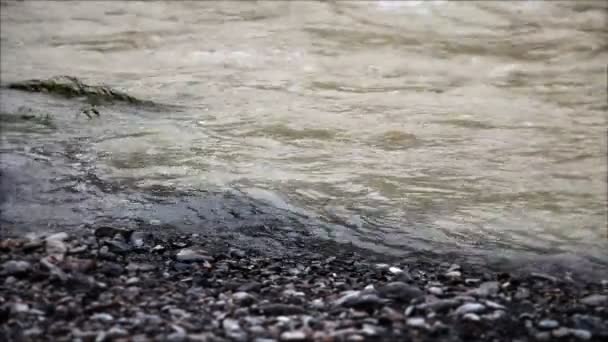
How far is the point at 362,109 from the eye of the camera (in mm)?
7832

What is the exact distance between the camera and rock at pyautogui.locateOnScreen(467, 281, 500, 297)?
391 cm

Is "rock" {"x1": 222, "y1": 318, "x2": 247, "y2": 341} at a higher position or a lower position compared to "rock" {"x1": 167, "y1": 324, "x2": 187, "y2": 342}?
lower

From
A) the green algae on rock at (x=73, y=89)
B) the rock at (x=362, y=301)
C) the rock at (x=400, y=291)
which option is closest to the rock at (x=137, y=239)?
the rock at (x=362, y=301)

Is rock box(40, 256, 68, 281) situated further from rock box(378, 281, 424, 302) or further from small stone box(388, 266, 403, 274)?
small stone box(388, 266, 403, 274)

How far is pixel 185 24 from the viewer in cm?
1062

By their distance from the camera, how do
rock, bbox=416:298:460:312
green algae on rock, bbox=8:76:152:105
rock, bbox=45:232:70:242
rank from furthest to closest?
green algae on rock, bbox=8:76:152:105
rock, bbox=45:232:70:242
rock, bbox=416:298:460:312

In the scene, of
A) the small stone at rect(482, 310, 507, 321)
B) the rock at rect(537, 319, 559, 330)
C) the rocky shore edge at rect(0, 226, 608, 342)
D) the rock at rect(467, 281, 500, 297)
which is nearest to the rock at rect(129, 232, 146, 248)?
the rocky shore edge at rect(0, 226, 608, 342)

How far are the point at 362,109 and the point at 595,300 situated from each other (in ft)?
13.6

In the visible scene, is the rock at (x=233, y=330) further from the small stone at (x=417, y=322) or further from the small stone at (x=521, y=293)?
the small stone at (x=521, y=293)

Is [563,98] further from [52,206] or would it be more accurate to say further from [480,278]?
[52,206]

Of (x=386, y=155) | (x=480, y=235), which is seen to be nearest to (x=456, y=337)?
(x=480, y=235)

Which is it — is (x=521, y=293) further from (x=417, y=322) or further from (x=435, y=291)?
(x=417, y=322)

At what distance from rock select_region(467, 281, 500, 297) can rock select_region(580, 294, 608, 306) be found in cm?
41

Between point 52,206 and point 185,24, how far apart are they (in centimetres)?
591
